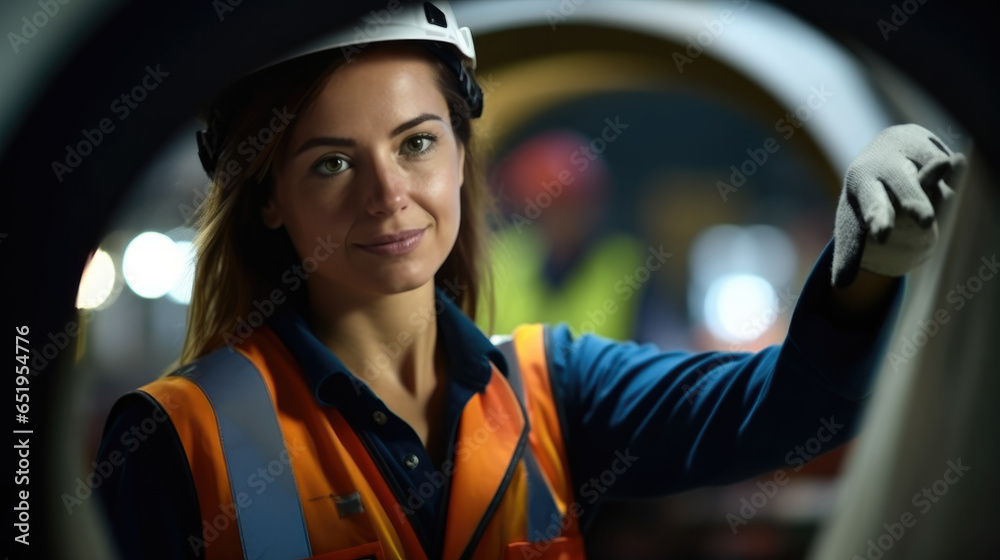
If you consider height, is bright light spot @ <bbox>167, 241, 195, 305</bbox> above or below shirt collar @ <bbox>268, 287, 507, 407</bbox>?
above

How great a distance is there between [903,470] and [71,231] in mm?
822

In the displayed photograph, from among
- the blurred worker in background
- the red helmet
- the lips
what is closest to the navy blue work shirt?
the lips

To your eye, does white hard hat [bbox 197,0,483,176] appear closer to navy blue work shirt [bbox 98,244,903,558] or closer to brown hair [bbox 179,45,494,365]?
brown hair [bbox 179,45,494,365]

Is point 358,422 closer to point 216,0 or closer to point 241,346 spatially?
point 241,346

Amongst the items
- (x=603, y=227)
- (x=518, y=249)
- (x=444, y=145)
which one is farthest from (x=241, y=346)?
(x=603, y=227)

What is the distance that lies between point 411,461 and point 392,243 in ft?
0.62

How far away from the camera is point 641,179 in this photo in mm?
3121

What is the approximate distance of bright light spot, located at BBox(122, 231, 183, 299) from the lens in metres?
1.30

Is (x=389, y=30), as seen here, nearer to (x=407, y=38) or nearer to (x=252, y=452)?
(x=407, y=38)

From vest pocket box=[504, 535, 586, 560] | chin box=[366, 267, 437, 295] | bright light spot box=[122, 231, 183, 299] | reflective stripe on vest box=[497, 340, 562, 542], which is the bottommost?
vest pocket box=[504, 535, 586, 560]

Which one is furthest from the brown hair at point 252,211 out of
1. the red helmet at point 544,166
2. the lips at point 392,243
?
the red helmet at point 544,166

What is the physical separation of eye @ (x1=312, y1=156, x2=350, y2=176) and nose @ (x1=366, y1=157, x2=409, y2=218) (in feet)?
0.09

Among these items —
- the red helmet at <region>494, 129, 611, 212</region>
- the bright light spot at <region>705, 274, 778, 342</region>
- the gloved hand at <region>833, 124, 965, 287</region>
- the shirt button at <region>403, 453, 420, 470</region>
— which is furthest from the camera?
the bright light spot at <region>705, 274, 778, 342</region>

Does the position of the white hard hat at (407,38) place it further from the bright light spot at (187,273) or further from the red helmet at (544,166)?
the red helmet at (544,166)
